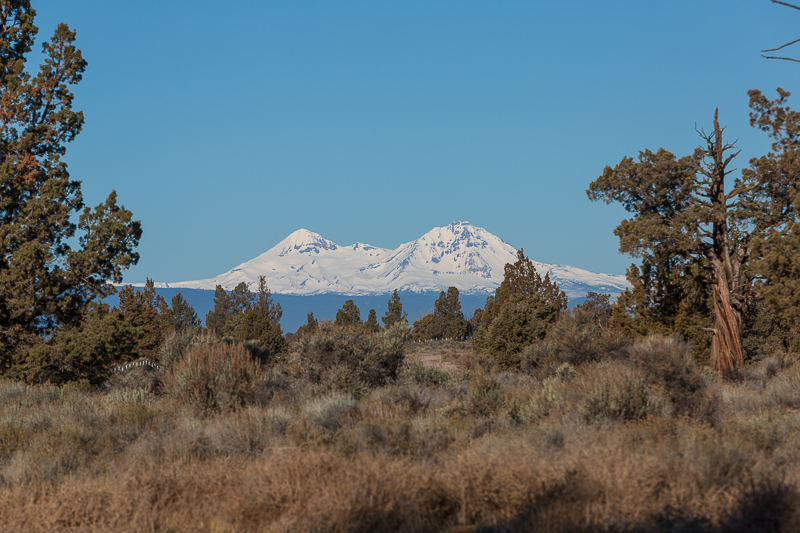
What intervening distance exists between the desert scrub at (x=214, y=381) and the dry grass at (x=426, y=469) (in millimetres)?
1334

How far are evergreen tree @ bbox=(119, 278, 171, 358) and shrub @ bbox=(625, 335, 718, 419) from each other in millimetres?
38773

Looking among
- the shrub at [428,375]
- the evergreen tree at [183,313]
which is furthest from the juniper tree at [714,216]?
the evergreen tree at [183,313]

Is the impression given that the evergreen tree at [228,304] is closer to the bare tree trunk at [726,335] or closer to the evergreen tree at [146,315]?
the evergreen tree at [146,315]

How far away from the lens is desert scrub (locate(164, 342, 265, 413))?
10.7 m

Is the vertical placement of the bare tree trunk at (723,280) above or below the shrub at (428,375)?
above

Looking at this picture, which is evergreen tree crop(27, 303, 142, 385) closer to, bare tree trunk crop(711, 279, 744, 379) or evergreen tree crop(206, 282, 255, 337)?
bare tree trunk crop(711, 279, 744, 379)

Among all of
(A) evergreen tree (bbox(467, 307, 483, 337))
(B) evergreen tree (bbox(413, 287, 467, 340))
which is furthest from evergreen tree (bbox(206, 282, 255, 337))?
(A) evergreen tree (bbox(467, 307, 483, 337))

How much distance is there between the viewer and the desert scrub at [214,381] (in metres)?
10.7

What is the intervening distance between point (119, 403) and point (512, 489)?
29.0 ft

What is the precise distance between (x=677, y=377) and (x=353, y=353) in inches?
309

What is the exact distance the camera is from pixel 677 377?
383 inches

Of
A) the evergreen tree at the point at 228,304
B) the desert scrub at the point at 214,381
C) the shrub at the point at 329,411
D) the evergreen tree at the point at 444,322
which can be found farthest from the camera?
the evergreen tree at the point at 228,304

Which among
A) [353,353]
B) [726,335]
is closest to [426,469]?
[353,353]

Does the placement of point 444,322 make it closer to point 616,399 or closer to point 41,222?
point 41,222
